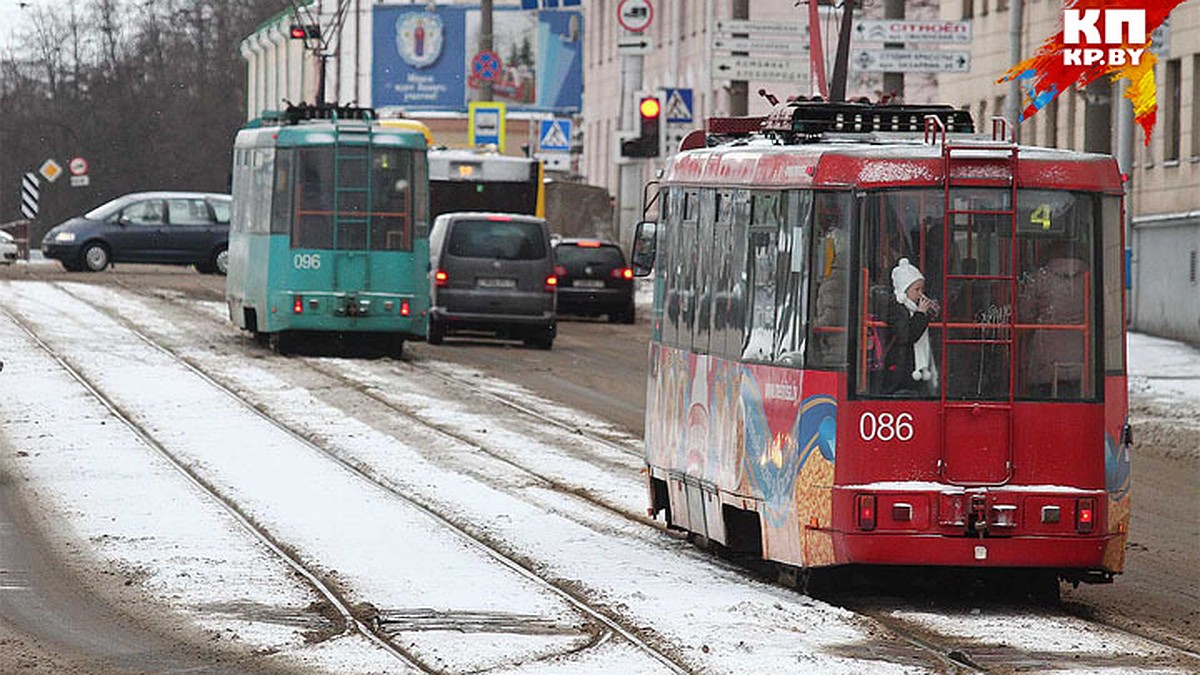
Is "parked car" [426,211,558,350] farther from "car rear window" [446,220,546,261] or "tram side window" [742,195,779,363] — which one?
"tram side window" [742,195,779,363]

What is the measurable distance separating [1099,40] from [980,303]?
444 inches

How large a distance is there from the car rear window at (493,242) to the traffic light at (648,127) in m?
2.01

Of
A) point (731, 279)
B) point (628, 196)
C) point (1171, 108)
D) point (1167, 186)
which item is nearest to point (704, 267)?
point (731, 279)

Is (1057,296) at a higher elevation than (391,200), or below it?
below

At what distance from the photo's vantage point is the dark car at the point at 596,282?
1809 inches

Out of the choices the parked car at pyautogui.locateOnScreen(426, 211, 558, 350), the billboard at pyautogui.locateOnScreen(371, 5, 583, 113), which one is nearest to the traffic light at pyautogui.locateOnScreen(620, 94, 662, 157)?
the parked car at pyautogui.locateOnScreen(426, 211, 558, 350)

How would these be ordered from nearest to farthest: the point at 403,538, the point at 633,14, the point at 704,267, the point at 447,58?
the point at 704,267 → the point at 403,538 → the point at 633,14 → the point at 447,58

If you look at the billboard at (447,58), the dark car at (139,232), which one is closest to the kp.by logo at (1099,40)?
the dark car at (139,232)

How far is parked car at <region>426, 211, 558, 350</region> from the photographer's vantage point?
37750 mm

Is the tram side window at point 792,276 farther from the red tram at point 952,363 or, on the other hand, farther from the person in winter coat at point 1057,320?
the person in winter coat at point 1057,320

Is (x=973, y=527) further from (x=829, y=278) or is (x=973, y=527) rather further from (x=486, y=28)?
(x=486, y=28)

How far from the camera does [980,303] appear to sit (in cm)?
1393

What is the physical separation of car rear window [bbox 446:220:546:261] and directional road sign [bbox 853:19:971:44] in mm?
6993

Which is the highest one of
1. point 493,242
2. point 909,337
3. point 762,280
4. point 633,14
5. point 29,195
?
point 633,14
